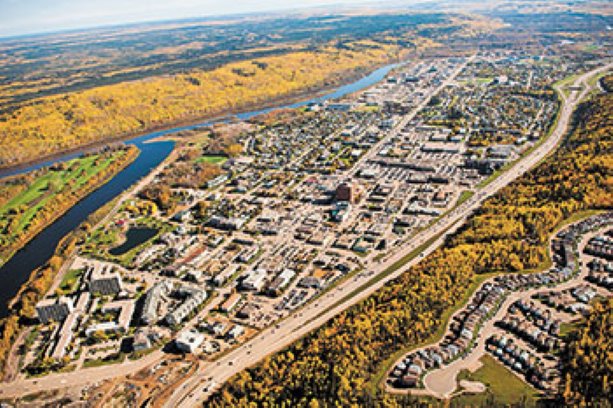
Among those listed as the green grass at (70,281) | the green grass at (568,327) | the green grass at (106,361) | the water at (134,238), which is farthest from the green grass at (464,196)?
the green grass at (70,281)

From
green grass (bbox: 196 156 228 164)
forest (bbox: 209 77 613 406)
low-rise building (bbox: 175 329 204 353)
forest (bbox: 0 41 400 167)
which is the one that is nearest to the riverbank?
green grass (bbox: 196 156 228 164)

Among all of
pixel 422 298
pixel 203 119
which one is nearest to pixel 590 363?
pixel 422 298

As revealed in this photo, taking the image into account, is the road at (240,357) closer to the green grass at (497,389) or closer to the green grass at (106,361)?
the green grass at (106,361)

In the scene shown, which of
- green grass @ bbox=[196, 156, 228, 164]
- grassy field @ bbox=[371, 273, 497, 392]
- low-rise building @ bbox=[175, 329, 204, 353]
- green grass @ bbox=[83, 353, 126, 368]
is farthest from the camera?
green grass @ bbox=[196, 156, 228, 164]

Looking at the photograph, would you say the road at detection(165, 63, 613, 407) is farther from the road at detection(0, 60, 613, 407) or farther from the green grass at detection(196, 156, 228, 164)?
the green grass at detection(196, 156, 228, 164)

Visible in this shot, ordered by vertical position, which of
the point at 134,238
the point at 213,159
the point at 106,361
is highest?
the point at 213,159

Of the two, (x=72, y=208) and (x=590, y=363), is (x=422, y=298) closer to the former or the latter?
(x=590, y=363)

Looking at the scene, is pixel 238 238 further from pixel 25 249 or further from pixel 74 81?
pixel 74 81
